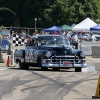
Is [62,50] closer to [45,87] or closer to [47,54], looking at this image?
[47,54]

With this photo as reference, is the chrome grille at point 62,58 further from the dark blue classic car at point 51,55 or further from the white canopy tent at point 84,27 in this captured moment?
the white canopy tent at point 84,27

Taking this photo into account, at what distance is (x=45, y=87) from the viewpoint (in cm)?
1488

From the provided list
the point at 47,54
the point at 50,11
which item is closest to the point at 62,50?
the point at 47,54

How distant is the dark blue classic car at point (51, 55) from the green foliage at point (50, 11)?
49.1 metres

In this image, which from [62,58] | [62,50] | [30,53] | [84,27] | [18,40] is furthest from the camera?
[84,27]

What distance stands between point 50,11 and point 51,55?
169 feet

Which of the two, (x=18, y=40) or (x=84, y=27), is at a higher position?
(x=84, y=27)

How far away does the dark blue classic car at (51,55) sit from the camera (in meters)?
21.0

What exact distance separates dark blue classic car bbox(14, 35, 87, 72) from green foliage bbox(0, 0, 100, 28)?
4908cm

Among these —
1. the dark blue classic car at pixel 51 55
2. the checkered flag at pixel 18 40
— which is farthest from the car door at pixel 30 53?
the checkered flag at pixel 18 40

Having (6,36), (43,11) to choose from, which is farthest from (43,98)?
(43,11)

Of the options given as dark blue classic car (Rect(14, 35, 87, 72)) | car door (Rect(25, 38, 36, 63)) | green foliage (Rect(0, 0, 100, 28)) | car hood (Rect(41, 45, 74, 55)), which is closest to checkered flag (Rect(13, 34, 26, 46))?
dark blue classic car (Rect(14, 35, 87, 72))

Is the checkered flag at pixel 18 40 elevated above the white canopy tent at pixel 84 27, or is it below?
below

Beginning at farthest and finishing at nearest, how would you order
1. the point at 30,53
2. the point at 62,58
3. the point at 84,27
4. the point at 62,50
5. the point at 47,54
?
the point at 84,27
the point at 30,53
the point at 62,50
the point at 62,58
the point at 47,54
